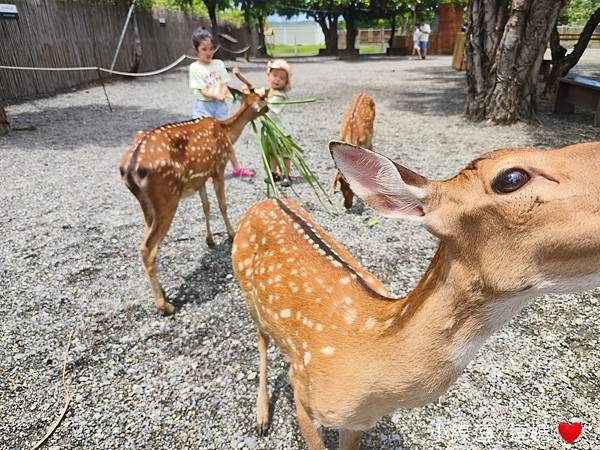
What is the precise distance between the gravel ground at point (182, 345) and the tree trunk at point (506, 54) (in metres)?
3.41

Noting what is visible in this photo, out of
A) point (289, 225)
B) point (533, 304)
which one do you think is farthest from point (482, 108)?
point (289, 225)

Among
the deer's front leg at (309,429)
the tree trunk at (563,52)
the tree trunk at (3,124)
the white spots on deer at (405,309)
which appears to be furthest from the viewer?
the tree trunk at (563,52)

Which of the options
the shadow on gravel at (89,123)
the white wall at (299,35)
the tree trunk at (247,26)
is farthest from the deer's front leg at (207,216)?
the white wall at (299,35)

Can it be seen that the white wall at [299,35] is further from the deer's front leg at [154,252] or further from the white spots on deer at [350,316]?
the white spots on deer at [350,316]

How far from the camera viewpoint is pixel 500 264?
113 cm

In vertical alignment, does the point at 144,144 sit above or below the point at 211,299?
above

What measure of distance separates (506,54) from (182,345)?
7.82 m

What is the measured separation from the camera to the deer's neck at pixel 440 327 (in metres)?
1.21

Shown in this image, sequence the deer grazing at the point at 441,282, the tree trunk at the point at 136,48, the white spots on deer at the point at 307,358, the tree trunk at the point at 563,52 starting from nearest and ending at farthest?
the deer grazing at the point at 441,282 < the white spots on deer at the point at 307,358 < the tree trunk at the point at 563,52 < the tree trunk at the point at 136,48

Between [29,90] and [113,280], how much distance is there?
35.1ft

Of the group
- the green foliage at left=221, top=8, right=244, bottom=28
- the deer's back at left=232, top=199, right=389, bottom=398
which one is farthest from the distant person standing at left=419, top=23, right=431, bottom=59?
the deer's back at left=232, top=199, right=389, bottom=398

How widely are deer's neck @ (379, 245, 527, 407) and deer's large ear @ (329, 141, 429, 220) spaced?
0.18m

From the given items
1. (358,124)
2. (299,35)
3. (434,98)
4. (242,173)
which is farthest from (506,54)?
Answer: (299,35)

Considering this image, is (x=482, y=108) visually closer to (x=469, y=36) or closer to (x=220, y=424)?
(x=469, y=36)
